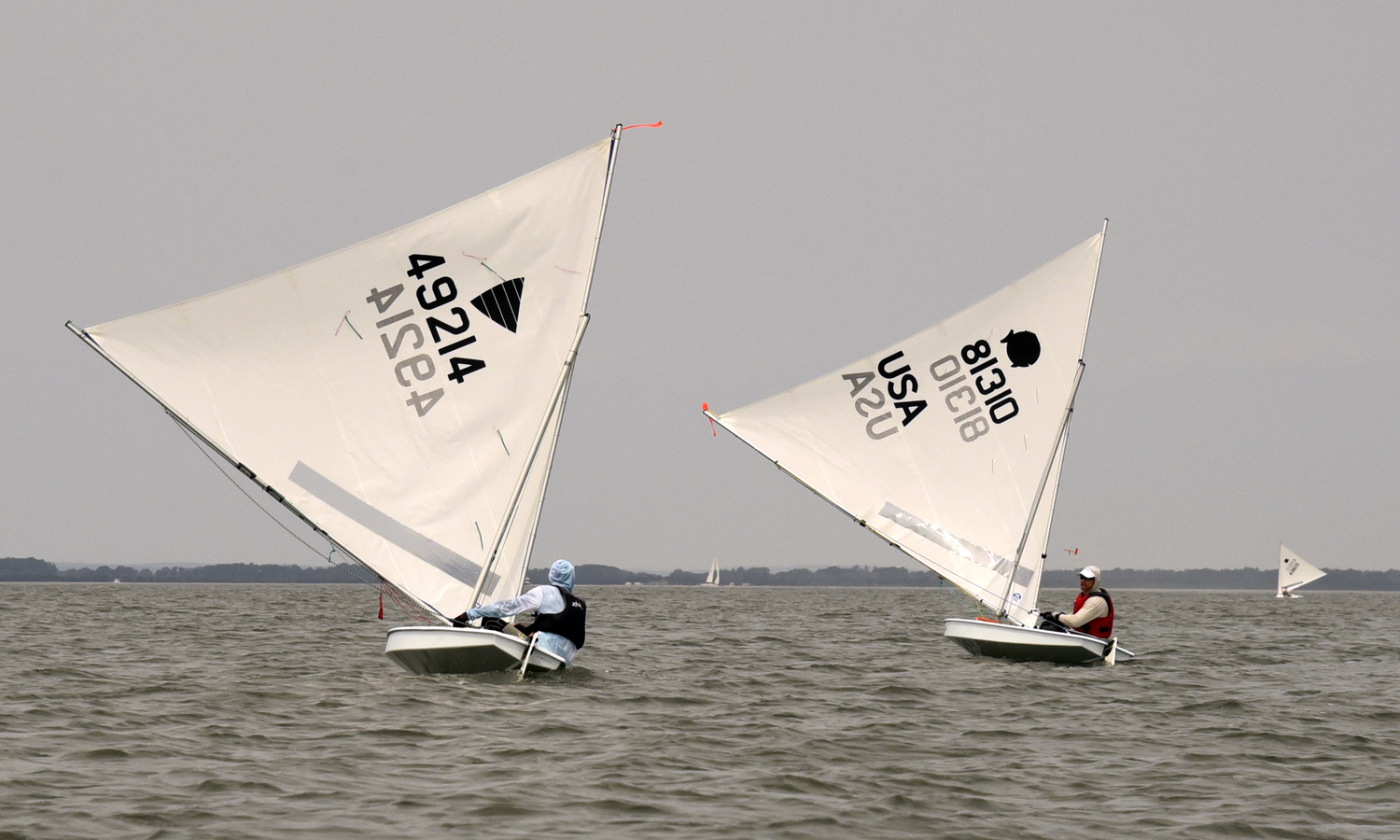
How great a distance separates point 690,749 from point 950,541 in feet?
35.5

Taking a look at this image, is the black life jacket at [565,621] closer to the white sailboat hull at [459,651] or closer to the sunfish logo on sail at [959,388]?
the white sailboat hull at [459,651]

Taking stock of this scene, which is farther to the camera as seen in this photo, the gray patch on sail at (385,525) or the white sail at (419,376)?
the gray patch on sail at (385,525)

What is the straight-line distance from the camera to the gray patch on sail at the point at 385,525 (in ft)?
A: 48.1

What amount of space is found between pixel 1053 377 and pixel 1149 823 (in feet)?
44.2

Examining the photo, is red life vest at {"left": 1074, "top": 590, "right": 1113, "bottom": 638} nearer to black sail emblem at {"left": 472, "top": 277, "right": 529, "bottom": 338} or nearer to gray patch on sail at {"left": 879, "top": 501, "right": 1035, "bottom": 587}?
gray patch on sail at {"left": 879, "top": 501, "right": 1035, "bottom": 587}

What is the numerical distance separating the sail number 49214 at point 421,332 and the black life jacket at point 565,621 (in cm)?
289

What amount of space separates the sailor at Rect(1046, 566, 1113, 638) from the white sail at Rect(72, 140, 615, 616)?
9.54 m

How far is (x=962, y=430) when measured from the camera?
21.9 metres

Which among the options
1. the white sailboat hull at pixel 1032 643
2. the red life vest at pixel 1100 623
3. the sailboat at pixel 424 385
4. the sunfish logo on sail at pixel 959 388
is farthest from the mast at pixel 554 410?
the red life vest at pixel 1100 623

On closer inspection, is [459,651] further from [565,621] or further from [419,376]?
[419,376]

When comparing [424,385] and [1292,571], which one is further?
[1292,571]

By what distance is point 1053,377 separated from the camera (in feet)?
71.5

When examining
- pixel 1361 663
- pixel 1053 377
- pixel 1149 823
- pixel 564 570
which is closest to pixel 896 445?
pixel 1053 377

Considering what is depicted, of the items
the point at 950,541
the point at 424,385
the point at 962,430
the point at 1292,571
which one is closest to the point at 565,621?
Result: the point at 424,385
